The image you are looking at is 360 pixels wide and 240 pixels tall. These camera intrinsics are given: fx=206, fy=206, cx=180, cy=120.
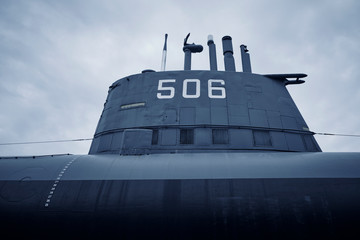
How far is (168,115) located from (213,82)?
8.04 ft

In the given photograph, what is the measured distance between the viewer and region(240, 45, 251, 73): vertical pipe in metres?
10.5

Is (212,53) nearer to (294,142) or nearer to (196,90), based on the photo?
(196,90)

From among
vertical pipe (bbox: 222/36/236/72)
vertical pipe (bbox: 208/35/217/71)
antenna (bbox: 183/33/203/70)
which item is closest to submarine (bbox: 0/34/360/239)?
vertical pipe (bbox: 222/36/236/72)

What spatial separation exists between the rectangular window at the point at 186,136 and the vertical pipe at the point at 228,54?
14.3 feet

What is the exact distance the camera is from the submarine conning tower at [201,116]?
7598mm

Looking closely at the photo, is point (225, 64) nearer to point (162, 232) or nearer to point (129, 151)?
point (129, 151)

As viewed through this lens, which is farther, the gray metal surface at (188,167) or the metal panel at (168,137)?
the metal panel at (168,137)

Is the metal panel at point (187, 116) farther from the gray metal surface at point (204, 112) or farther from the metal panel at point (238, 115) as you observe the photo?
the metal panel at point (238, 115)

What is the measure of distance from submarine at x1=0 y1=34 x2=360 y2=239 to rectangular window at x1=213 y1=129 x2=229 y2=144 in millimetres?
37

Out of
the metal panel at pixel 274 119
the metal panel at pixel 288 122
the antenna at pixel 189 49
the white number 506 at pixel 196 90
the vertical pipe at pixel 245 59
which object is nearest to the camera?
the metal panel at pixel 274 119

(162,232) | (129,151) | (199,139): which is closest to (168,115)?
(199,139)

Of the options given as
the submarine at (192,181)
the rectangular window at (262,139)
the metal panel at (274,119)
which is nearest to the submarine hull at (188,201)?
the submarine at (192,181)

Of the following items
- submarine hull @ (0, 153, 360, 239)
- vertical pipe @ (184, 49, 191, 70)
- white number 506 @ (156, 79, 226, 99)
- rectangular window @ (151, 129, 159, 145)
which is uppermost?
vertical pipe @ (184, 49, 191, 70)

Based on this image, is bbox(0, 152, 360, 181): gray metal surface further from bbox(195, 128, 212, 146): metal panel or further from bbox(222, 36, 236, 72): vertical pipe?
bbox(222, 36, 236, 72): vertical pipe
